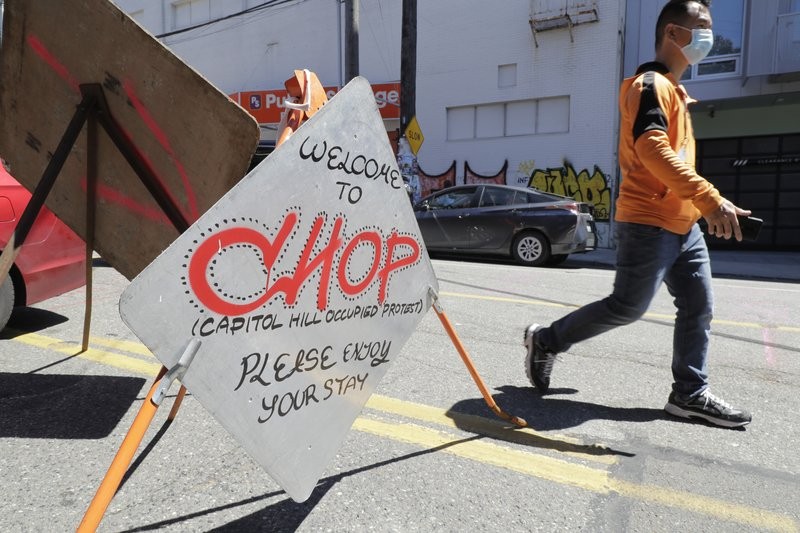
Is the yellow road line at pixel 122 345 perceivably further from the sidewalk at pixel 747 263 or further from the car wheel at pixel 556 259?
the sidewalk at pixel 747 263

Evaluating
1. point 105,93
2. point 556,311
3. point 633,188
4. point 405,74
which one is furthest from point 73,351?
point 405,74

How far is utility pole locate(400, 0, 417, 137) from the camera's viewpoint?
12812mm

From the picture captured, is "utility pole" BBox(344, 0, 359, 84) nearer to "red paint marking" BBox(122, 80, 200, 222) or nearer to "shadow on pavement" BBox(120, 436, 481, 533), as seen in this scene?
"red paint marking" BBox(122, 80, 200, 222)

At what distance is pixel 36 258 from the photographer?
4164 millimetres

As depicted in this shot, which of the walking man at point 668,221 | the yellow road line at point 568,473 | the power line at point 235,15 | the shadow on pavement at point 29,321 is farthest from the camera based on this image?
the power line at point 235,15

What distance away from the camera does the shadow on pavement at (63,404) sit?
2650 mm

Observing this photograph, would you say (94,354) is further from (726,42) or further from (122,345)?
(726,42)

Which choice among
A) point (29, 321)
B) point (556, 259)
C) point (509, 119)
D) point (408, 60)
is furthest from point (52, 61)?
Answer: point (509, 119)

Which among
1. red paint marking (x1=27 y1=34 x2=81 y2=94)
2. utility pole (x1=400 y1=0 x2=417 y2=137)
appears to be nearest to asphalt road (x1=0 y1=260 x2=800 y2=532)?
red paint marking (x1=27 y1=34 x2=81 y2=94)

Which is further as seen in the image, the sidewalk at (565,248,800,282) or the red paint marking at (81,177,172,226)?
the sidewalk at (565,248,800,282)

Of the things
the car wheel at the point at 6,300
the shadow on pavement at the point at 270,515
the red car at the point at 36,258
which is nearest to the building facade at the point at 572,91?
the red car at the point at 36,258

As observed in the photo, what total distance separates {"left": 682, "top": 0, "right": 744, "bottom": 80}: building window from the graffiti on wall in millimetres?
3179

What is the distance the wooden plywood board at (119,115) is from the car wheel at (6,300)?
1721 millimetres

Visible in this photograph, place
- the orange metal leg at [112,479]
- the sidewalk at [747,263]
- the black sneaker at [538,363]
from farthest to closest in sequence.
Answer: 1. the sidewalk at [747,263]
2. the black sneaker at [538,363]
3. the orange metal leg at [112,479]
